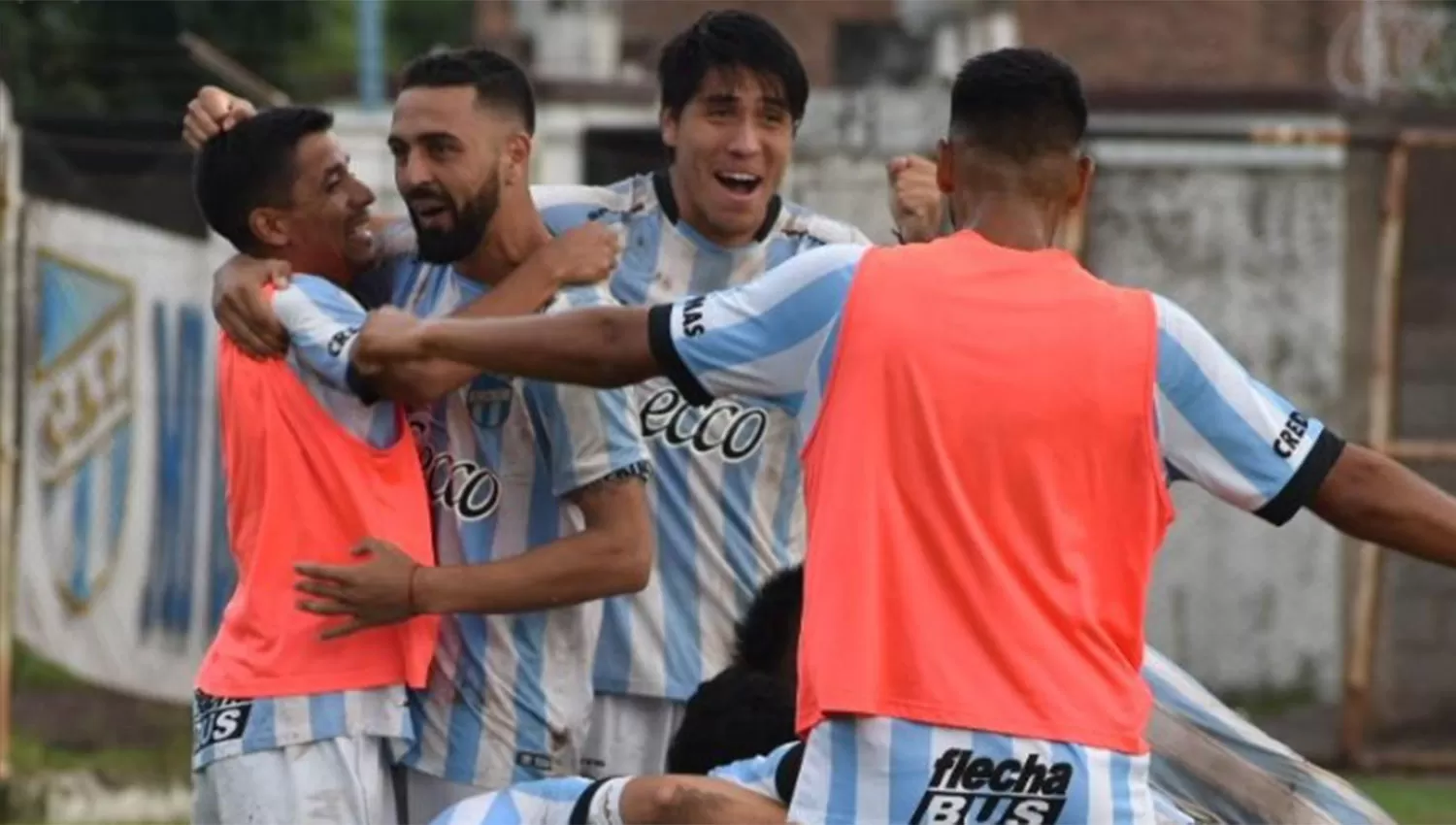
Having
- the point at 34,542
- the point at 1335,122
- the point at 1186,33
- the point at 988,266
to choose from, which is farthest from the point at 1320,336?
the point at 1186,33

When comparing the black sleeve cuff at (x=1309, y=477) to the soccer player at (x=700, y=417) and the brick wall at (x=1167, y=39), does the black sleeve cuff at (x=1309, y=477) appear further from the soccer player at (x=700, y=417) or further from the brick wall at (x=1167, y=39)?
the brick wall at (x=1167, y=39)

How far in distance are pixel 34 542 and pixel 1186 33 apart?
19105 mm

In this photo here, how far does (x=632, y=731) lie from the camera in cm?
669

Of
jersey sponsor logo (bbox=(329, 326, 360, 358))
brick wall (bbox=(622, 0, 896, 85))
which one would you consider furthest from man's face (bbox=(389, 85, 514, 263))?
brick wall (bbox=(622, 0, 896, 85))

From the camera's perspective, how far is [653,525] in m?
6.70

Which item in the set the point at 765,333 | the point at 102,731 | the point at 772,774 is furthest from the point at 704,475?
the point at 102,731

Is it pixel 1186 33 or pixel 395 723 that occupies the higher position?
pixel 1186 33

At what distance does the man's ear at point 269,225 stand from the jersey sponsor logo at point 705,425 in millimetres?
857

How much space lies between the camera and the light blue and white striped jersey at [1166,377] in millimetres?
4844

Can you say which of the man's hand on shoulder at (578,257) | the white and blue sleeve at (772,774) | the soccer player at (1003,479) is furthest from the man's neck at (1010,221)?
the man's hand on shoulder at (578,257)

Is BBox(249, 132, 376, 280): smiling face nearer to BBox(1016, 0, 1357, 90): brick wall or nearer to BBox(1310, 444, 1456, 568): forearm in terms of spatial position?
BBox(1310, 444, 1456, 568): forearm

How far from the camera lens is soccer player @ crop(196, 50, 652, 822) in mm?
6078

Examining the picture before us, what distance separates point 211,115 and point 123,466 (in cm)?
639

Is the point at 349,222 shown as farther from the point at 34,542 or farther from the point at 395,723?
the point at 34,542
